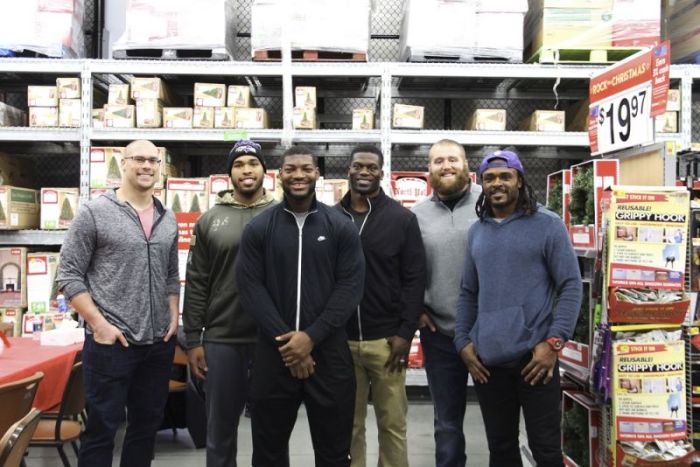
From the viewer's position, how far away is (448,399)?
2.95 m

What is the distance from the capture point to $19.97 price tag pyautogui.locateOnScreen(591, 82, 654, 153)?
9.61 feet

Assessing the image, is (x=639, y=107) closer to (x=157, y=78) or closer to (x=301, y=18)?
(x=301, y=18)

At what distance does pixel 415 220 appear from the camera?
2.96 meters

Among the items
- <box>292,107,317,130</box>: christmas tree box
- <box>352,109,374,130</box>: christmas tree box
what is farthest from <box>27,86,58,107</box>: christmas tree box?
<box>352,109,374,130</box>: christmas tree box

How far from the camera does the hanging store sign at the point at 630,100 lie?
2.82 metres

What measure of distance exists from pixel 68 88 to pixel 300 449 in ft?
12.1

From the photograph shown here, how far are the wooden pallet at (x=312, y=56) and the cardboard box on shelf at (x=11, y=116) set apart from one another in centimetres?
235

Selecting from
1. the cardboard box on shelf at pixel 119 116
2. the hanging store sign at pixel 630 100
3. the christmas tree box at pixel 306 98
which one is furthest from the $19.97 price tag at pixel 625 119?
the cardboard box on shelf at pixel 119 116

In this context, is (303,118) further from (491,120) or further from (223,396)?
(223,396)

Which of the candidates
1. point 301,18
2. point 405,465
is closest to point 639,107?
point 405,465

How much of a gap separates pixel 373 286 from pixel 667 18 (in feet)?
16.9

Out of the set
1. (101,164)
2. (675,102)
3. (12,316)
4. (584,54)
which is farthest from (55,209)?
(675,102)

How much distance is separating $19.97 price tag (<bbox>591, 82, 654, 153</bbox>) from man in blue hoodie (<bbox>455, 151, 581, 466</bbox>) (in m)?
0.81

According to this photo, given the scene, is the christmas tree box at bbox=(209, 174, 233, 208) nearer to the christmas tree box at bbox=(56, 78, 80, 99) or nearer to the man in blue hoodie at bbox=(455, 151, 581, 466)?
the christmas tree box at bbox=(56, 78, 80, 99)
